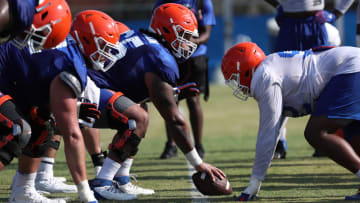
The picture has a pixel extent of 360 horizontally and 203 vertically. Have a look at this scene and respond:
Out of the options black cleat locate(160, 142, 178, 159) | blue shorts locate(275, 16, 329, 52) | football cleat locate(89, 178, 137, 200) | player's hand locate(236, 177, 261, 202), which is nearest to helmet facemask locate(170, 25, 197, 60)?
football cleat locate(89, 178, 137, 200)

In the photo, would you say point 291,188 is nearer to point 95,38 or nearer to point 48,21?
point 95,38

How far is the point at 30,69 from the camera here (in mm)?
4164

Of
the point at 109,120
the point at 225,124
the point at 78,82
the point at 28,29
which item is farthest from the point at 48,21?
the point at 225,124

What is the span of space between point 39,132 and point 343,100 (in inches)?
78.7

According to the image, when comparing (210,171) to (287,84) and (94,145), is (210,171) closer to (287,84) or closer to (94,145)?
(287,84)

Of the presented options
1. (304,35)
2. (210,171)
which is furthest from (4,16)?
(304,35)

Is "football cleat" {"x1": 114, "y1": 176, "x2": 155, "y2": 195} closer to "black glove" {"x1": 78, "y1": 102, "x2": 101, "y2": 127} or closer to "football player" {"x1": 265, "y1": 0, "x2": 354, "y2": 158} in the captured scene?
"black glove" {"x1": 78, "y1": 102, "x2": 101, "y2": 127}

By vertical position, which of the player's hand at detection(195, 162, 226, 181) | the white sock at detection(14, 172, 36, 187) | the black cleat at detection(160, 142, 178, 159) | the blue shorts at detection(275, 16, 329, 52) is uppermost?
the blue shorts at detection(275, 16, 329, 52)

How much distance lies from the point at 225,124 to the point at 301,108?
6.97 meters

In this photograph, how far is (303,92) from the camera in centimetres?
438

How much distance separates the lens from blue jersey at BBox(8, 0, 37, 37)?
361 cm

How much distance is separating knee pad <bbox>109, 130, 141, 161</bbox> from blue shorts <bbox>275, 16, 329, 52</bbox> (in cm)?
237

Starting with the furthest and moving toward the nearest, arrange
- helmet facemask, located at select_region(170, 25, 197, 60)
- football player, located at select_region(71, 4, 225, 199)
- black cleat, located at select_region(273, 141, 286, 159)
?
1. black cleat, located at select_region(273, 141, 286, 159)
2. helmet facemask, located at select_region(170, 25, 197, 60)
3. football player, located at select_region(71, 4, 225, 199)

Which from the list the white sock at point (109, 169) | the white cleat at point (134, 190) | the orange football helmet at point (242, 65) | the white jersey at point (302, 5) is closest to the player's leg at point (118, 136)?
the white sock at point (109, 169)
